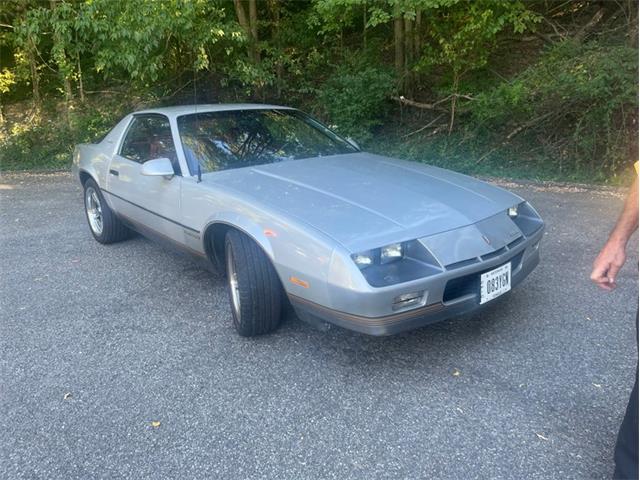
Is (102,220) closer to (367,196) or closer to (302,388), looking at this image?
(367,196)

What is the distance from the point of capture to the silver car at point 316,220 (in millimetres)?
2490

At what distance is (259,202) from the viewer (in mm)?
2969

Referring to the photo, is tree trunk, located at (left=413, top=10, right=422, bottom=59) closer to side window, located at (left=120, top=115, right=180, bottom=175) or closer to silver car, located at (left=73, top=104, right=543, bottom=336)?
silver car, located at (left=73, top=104, right=543, bottom=336)

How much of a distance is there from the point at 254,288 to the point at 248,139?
54.9 inches

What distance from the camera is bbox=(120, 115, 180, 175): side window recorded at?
3875 millimetres

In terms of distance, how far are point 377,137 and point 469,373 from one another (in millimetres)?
7502

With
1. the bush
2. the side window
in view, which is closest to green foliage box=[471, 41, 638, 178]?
the side window

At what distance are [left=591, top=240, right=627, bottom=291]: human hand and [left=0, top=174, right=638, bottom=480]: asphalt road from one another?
0.76 meters

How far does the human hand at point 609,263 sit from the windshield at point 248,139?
2.37 m

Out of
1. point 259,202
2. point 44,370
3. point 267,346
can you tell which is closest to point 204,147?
point 259,202

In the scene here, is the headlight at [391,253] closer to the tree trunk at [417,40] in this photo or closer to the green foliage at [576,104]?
the green foliage at [576,104]

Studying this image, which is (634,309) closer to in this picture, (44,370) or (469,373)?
(469,373)

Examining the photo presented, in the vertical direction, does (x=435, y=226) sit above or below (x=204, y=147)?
below

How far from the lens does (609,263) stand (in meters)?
1.82
